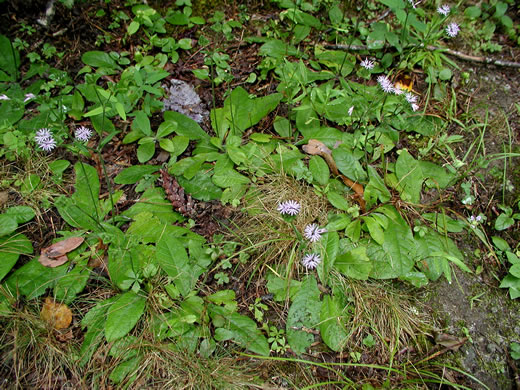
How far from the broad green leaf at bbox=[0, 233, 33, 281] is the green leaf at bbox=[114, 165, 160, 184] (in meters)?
0.61

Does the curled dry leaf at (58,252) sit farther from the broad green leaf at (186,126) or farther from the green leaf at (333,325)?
the green leaf at (333,325)

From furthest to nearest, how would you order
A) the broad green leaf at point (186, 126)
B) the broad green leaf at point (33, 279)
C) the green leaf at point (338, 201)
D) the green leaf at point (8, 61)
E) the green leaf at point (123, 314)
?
the green leaf at point (8, 61) < the broad green leaf at point (186, 126) < the green leaf at point (338, 201) < the broad green leaf at point (33, 279) < the green leaf at point (123, 314)

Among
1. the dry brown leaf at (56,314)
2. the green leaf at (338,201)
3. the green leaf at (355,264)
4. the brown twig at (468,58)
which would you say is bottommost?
the dry brown leaf at (56,314)

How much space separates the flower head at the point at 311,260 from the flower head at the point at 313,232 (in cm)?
9

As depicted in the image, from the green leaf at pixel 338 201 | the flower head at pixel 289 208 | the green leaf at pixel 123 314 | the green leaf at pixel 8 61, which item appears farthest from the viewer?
the green leaf at pixel 8 61

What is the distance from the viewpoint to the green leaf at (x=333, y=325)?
6.12ft

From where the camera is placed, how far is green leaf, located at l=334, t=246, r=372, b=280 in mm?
1971

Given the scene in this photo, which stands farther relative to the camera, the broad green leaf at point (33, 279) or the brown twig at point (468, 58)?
the brown twig at point (468, 58)

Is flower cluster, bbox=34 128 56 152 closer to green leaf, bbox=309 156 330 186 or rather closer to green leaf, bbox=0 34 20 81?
A: green leaf, bbox=0 34 20 81

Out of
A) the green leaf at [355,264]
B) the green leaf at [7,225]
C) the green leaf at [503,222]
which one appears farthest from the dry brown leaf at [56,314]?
the green leaf at [503,222]

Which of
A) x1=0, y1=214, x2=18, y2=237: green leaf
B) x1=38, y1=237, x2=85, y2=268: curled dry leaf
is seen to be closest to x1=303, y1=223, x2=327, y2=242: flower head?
x1=38, y1=237, x2=85, y2=268: curled dry leaf

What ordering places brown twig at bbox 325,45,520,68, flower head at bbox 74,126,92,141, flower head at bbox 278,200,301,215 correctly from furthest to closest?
brown twig at bbox 325,45,520,68 < flower head at bbox 74,126,92,141 < flower head at bbox 278,200,301,215

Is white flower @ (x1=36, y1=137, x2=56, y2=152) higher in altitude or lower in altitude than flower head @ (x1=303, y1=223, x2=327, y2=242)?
higher

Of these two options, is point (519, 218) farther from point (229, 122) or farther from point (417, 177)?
point (229, 122)
